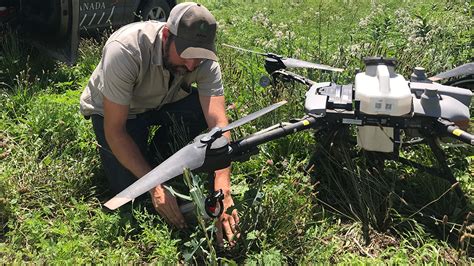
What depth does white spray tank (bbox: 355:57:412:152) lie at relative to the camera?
9.25 feet

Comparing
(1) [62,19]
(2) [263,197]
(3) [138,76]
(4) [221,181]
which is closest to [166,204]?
(4) [221,181]

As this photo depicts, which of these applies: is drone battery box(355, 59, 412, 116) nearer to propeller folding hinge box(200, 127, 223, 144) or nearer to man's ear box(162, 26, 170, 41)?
propeller folding hinge box(200, 127, 223, 144)

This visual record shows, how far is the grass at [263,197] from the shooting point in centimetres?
290

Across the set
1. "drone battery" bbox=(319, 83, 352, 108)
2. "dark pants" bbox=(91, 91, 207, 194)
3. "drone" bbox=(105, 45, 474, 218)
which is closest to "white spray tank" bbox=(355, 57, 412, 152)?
"drone" bbox=(105, 45, 474, 218)

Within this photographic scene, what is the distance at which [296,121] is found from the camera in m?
2.99

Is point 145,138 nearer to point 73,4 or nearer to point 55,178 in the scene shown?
point 55,178

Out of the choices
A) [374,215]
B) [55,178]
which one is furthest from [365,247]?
[55,178]

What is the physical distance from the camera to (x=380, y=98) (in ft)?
9.26

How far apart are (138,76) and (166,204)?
837 mm

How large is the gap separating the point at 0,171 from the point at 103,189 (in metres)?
0.72

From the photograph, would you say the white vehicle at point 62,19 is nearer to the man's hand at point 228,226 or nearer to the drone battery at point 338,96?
the drone battery at point 338,96

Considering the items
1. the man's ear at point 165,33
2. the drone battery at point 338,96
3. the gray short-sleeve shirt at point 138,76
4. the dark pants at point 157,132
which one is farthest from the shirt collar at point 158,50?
the drone battery at point 338,96

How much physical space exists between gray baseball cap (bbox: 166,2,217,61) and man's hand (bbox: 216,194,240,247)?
0.90m

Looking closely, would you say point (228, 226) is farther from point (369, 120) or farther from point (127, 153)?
point (369, 120)
